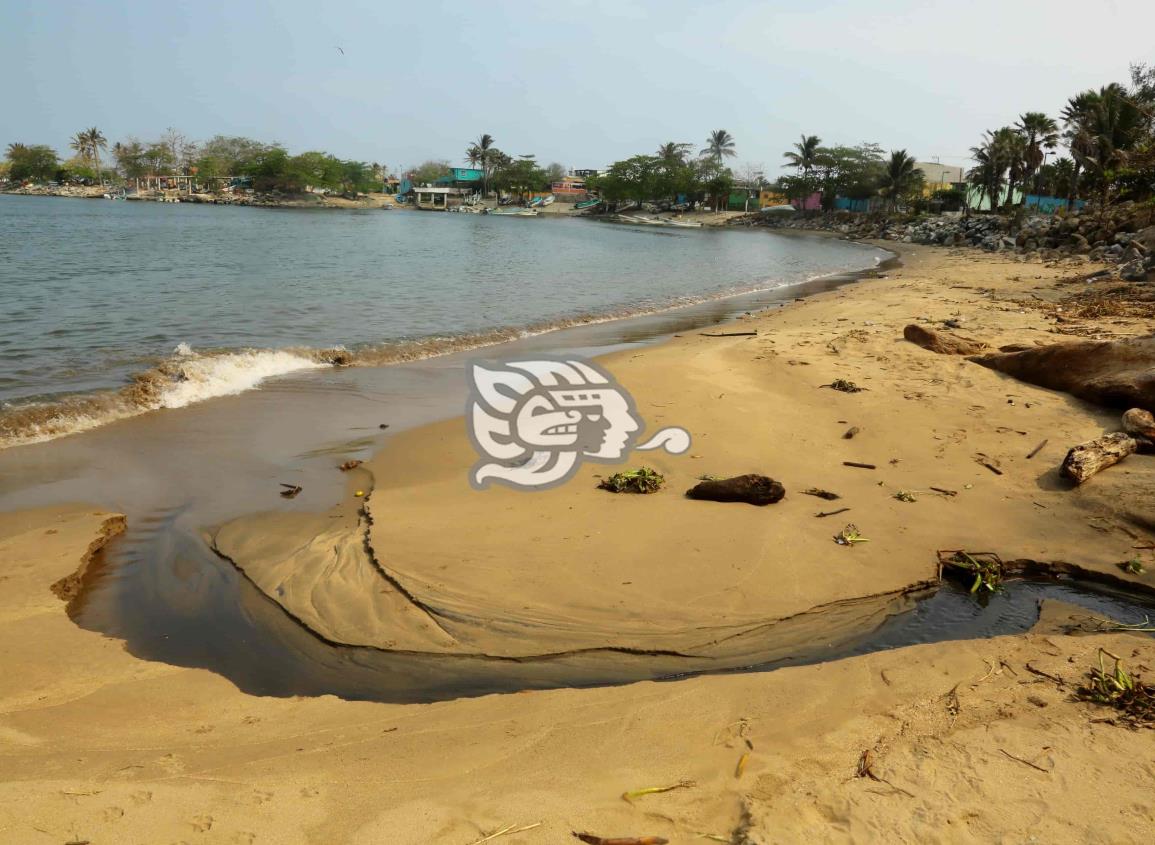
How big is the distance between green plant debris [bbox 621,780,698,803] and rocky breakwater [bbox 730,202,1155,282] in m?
17.7

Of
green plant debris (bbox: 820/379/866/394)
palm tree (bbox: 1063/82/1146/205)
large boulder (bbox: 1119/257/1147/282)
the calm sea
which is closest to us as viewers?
green plant debris (bbox: 820/379/866/394)

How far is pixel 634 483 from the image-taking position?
5691mm

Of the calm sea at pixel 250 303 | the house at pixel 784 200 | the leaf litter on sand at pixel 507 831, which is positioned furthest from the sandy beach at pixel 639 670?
the house at pixel 784 200

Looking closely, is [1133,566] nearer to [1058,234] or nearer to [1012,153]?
[1058,234]

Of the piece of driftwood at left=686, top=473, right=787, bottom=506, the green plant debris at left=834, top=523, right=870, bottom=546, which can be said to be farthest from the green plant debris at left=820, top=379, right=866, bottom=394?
the green plant debris at left=834, top=523, right=870, bottom=546

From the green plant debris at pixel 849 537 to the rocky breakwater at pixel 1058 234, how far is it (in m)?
14.9

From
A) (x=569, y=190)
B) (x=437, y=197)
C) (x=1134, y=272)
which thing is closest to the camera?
(x=1134, y=272)

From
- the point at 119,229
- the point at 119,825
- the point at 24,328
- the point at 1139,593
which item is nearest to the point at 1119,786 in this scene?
the point at 1139,593

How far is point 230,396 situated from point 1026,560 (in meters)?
9.08

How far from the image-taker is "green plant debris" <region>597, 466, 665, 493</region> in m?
5.66

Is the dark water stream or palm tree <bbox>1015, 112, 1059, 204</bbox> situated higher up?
palm tree <bbox>1015, 112, 1059, 204</bbox>

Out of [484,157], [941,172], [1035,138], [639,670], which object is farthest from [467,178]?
[639,670]

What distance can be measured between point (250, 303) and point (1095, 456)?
16.6 meters

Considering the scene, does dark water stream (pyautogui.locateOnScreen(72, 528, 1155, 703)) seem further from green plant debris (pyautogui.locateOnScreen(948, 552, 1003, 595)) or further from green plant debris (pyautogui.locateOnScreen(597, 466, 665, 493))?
green plant debris (pyautogui.locateOnScreen(597, 466, 665, 493))
